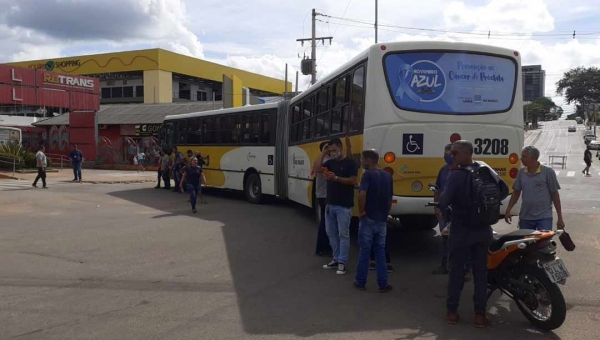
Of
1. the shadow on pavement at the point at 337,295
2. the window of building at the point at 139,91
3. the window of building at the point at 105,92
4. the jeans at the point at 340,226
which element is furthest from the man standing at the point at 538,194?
the window of building at the point at 105,92

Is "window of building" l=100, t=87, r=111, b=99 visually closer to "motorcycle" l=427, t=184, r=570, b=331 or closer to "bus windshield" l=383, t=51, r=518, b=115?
"bus windshield" l=383, t=51, r=518, b=115

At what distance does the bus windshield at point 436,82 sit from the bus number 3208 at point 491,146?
0.43 metres

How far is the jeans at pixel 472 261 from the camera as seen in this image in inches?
191

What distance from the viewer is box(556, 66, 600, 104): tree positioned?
115 meters

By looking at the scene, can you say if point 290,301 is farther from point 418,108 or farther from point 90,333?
point 418,108

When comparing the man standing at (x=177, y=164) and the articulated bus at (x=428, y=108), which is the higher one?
the articulated bus at (x=428, y=108)

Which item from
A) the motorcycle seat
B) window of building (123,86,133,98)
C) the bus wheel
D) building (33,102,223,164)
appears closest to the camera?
the motorcycle seat

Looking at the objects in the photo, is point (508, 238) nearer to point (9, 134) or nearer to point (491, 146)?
point (491, 146)

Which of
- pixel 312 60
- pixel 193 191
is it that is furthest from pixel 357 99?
pixel 312 60

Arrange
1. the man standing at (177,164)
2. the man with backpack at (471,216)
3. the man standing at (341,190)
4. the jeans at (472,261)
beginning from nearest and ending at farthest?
the man with backpack at (471,216), the jeans at (472,261), the man standing at (341,190), the man standing at (177,164)

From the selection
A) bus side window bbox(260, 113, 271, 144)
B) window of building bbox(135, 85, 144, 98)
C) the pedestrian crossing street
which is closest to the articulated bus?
bus side window bbox(260, 113, 271, 144)

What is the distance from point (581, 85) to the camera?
117m

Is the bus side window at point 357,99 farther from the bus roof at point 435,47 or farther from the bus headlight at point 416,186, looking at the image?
the bus headlight at point 416,186

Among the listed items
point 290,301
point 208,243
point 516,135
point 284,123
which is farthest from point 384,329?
point 284,123
